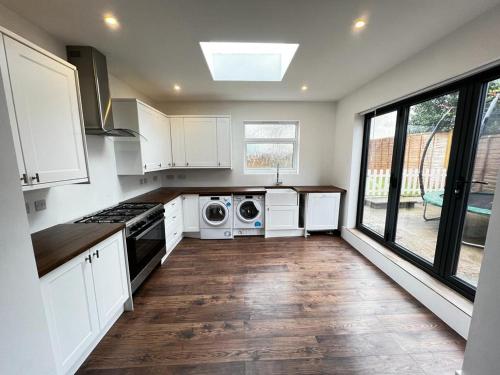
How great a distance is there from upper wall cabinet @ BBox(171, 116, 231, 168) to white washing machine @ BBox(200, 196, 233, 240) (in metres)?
0.69

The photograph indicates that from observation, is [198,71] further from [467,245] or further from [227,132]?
[467,245]

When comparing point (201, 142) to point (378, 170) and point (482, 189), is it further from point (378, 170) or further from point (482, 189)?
point (482, 189)

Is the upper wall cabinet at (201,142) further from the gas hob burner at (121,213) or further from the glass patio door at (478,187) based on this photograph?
the glass patio door at (478,187)

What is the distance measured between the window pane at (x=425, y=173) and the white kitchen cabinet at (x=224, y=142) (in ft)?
8.84

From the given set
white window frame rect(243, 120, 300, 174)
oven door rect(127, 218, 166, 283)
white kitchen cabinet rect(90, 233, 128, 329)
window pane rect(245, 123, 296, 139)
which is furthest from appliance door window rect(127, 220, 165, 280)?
window pane rect(245, 123, 296, 139)

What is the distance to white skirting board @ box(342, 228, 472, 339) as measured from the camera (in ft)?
5.43

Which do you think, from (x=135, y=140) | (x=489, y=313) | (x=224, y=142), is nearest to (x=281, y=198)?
(x=224, y=142)

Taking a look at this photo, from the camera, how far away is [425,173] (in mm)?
2262

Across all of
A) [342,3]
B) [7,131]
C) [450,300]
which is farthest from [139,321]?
[342,3]

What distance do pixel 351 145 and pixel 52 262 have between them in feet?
12.7

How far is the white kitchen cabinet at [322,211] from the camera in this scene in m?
3.65

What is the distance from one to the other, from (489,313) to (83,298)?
2537 mm

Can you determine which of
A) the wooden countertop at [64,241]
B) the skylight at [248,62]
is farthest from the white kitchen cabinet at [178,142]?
the wooden countertop at [64,241]

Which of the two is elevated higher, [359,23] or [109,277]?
[359,23]
